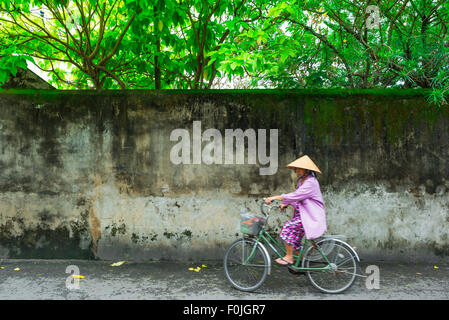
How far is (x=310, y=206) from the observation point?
4.23m

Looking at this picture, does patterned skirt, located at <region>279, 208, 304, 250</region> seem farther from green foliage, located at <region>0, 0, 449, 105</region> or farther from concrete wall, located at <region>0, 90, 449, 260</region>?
green foliage, located at <region>0, 0, 449, 105</region>

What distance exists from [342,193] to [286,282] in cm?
164

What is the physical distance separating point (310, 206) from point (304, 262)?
2.27 feet

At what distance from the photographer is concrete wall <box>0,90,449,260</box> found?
17.6 ft

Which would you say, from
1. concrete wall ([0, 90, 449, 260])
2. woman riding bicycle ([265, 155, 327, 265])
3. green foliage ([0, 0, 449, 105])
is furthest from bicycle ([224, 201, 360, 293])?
green foliage ([0, 0, 449, 105])

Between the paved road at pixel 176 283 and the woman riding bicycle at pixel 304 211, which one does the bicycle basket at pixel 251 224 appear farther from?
the paved road at pixel 176 283

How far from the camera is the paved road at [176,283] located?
13.6 ft

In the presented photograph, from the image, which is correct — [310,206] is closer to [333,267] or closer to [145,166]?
[333,267]

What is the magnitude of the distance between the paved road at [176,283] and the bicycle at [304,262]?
0.43ft

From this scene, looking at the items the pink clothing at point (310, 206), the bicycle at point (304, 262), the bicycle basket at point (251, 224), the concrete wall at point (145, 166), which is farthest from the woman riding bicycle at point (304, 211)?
the concrete wall at point (145, 166)

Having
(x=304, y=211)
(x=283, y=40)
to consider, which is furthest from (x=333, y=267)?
(x=283, y=40)
